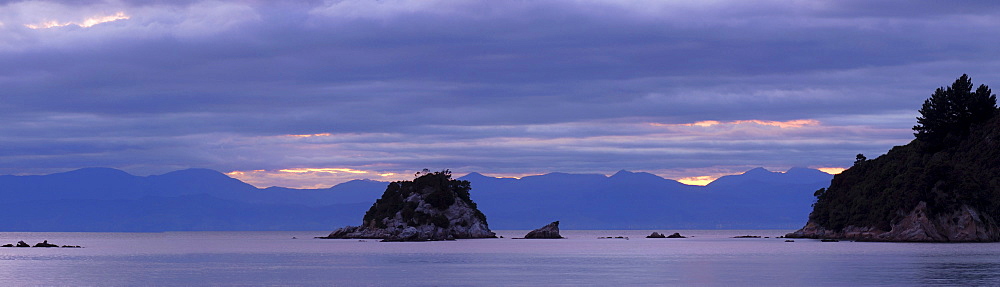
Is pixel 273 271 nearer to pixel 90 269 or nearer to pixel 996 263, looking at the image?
pixel 90 269

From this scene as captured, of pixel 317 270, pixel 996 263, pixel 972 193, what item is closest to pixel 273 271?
pixel 317 270

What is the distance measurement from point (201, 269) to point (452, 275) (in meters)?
33.8

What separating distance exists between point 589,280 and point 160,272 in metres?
47.4

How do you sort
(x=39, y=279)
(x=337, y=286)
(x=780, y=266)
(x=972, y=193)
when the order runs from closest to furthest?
(x=337, y=286) → (x=39, y=279) → (x=780, y=266) → (x=972, y=193)

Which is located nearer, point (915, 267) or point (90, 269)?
point (915, 267)

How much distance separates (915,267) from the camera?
110188mm

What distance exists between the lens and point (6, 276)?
10462 cm

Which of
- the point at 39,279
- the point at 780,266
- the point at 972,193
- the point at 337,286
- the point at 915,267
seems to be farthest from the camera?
the point at 972,193

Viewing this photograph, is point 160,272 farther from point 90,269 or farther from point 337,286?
point 337,286

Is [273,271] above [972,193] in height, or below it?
below

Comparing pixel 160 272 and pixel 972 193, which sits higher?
pixel 972 193

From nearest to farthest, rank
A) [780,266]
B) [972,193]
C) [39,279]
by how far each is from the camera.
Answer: [39,279] < [780,266] < [972,193]

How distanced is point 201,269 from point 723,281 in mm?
59654

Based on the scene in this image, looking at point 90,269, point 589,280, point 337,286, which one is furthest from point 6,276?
point 589,280
